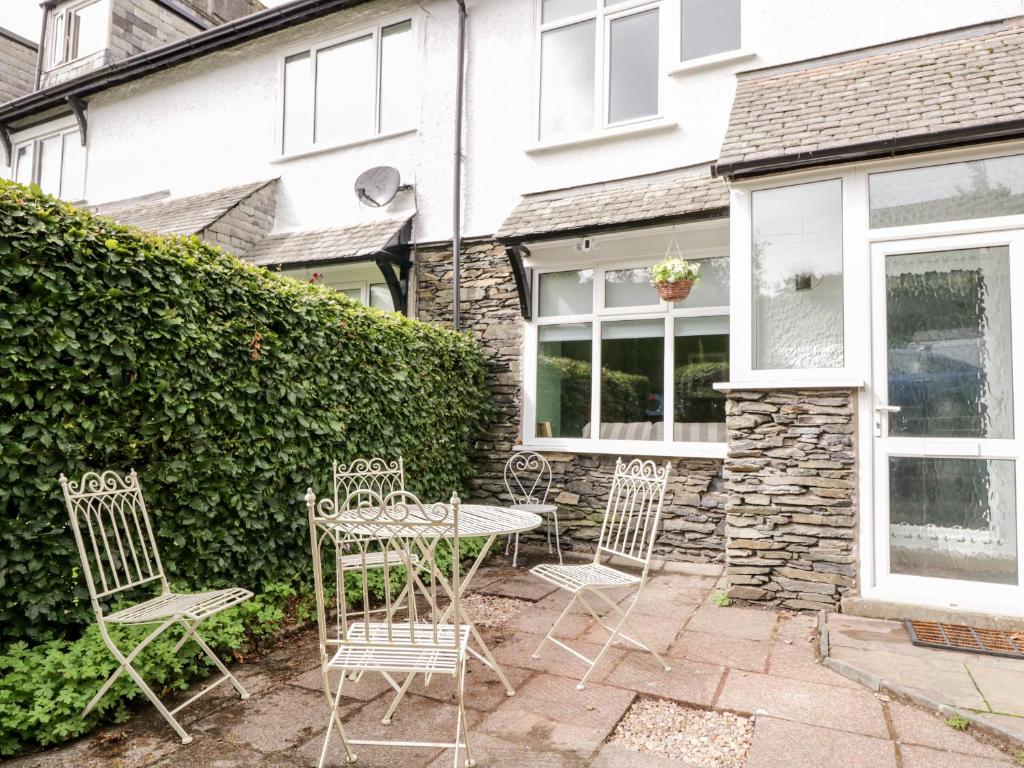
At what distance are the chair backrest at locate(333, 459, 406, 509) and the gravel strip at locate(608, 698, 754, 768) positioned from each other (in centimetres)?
214

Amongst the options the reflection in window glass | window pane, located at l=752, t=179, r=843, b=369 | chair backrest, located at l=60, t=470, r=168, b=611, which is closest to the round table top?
chair backrest, located at l=60, t=470, r=168, b=611

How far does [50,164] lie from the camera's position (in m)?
11.1

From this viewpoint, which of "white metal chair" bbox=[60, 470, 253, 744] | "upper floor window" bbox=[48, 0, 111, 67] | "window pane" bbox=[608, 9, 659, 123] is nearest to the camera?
"white metal chair" bbox=[60, 470, 253, 744]

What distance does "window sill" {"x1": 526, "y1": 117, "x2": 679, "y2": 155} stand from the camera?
6.43 meters

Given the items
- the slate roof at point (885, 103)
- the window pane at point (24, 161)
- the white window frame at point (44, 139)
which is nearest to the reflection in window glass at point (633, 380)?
the slate roof at point (885, 103)

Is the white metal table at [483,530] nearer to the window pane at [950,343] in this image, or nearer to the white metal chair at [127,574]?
the white metal chair at [127,574]

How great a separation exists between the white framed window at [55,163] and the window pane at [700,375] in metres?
10.0

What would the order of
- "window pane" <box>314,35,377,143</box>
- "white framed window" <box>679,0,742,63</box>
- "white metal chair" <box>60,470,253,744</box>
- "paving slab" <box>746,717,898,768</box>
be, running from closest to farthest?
"paving slab" <box>746,717,898,768</box>, "white metal chair" <box>60,470,253,744</box>, "white framed window" <box>679,0,742,63</box>, "window pane" <box>314,35,377,143</box>

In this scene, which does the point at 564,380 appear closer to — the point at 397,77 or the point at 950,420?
the point at 950,420

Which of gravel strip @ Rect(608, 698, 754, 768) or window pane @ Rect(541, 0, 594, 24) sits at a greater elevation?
window pane @ Rect(541, 0, 594, 24)

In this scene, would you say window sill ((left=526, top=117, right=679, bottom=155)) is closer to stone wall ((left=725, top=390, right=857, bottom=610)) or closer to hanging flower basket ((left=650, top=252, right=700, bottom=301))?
hanging flower basket ((left=650, top=252, right=700, bottom=301))

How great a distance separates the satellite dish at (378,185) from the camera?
25.2 ft

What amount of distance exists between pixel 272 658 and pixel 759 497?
338 centimetres

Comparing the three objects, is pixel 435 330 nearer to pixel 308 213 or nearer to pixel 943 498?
pixel 308 213
